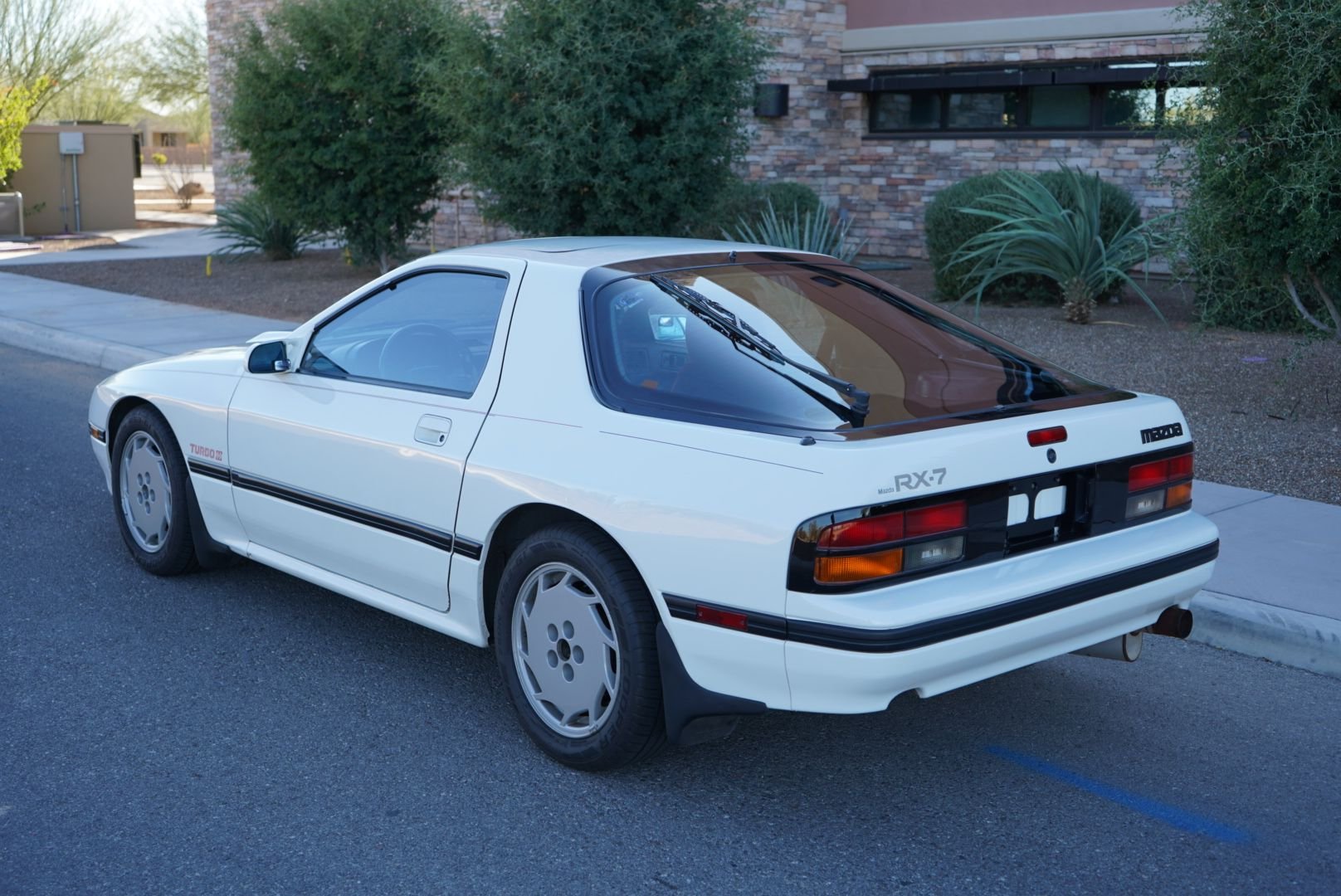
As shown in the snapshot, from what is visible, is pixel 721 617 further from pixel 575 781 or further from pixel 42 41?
pixel 42 41

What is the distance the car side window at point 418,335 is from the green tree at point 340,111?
32.8 ft

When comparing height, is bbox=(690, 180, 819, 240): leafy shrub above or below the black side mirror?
above

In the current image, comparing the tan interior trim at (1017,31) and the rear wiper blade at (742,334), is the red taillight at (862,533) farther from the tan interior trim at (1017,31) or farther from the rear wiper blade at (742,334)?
the tan interior trim at (1017,31)

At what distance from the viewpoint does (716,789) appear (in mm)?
4020

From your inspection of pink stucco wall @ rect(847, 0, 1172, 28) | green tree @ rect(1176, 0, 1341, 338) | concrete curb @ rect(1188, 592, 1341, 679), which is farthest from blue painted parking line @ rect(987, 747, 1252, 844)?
pink stucco wall @ rect(847, 0, 1172, 28)

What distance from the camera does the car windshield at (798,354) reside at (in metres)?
3.90

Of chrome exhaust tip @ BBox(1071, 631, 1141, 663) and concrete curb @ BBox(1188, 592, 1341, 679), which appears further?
concrete curb @ BBox(1188, 592, 1341, 679)

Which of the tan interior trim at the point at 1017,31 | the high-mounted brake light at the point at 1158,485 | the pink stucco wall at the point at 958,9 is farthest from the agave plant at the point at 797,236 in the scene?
the high-mounted brake light at the point at 1158,485

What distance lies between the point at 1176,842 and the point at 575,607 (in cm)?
176

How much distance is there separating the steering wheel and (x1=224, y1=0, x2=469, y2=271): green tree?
10243mm

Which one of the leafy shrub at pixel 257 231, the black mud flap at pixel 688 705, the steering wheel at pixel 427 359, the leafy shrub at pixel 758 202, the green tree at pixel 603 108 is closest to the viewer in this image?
the black mud flap at pixel 688 705

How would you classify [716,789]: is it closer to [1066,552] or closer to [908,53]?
[1066,552]

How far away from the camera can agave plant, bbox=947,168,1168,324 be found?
12.9m

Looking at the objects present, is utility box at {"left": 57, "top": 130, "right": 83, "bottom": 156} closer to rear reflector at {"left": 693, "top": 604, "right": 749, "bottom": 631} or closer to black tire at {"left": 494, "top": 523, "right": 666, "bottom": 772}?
black tire at {"left": 494, "top": 523, "right": 666, "bottom": 772}
